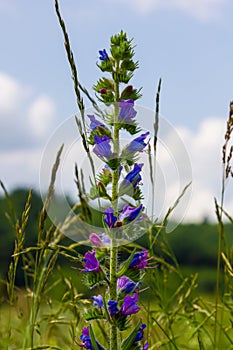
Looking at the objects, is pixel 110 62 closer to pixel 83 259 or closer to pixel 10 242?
pixel 83 259

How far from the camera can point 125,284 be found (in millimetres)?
2174

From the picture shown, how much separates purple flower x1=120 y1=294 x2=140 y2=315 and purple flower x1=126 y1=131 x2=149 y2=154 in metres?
0.49

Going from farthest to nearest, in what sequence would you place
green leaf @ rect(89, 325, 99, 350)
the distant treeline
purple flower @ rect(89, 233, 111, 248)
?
1. the distant treeline
2. purple flower @ rect(89, 233, 111, 248)
3. green leaf @ rect(89, 325, 99, 350)

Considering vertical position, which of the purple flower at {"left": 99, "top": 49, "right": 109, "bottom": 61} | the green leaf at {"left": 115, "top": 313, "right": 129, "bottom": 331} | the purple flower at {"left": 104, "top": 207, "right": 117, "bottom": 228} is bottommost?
the green leaf at {"left": 115, "top": 313, "right": 129, "bottom": 331}

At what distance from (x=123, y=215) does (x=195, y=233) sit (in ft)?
173

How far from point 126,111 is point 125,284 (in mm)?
584

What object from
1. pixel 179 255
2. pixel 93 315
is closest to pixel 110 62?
pixel 93 315

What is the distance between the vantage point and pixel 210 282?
4362cm

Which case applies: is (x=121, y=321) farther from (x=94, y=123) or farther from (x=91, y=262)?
(x=94, y=123)

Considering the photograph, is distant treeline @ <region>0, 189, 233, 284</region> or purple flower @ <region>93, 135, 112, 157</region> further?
distant treeline @ <region>0, 189, 233, 284</region>

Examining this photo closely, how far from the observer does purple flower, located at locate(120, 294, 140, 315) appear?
2119 mm

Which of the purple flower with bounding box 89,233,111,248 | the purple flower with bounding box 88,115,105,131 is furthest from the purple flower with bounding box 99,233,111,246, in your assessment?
the purple flower with bounding box 88,115,105,131

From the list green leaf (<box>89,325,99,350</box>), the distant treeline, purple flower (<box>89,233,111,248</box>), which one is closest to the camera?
green leaf (<box>89,325,99,350</box>)

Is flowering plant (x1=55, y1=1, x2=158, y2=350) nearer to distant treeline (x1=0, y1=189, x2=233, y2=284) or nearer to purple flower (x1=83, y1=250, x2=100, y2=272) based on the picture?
purple flower (x1=83, y1=250, x2=100, y2=272)
